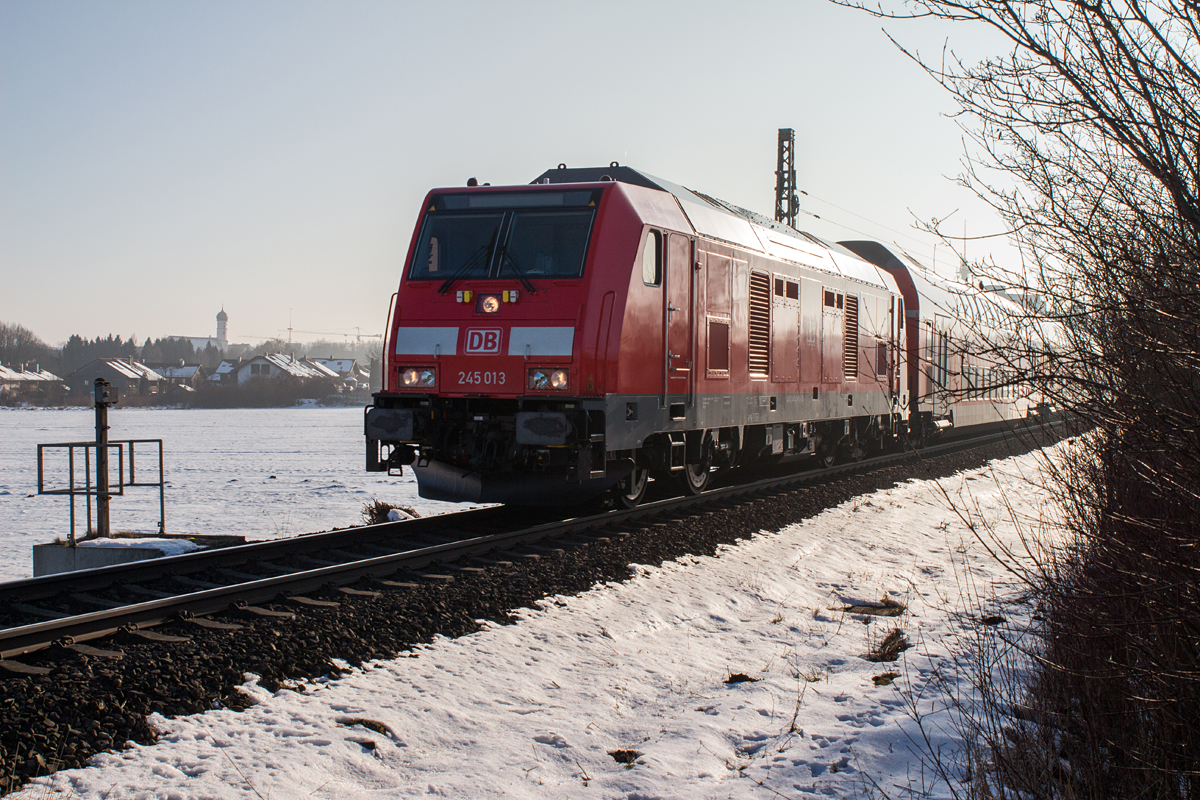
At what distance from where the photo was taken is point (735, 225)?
12016 millimetres

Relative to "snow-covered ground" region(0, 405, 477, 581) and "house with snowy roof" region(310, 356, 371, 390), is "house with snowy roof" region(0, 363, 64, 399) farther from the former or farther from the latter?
"snow-covered ground" region(0, 405, 477, 581)

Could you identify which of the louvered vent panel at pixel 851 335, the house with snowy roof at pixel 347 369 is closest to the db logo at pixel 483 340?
the louvered vent panel at pixel 851 335

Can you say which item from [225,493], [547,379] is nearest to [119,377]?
[225,493]

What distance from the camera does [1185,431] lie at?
10.4 feet

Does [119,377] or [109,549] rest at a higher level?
[119,377]

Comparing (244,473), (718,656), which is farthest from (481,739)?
(244,473)

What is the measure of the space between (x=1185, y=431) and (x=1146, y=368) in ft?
2.18

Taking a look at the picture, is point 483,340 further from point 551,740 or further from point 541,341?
point 551,740

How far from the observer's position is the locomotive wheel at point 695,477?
38.4 feet

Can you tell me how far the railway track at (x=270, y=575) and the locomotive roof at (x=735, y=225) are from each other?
3.45 meters

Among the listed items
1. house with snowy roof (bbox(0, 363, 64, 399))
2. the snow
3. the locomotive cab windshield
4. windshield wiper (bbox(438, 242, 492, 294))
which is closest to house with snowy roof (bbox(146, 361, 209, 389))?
house with snowy roof (bbox(0, 363, 64, 399))

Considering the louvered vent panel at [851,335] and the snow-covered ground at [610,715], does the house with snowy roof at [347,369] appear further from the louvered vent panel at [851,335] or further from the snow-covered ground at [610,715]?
the snow-covered ground at [610,715]

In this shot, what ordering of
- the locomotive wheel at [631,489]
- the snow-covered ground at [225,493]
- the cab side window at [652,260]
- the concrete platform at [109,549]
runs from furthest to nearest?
the snow-covered ground at [225,493], the locomotive wheel at [631,489], the cab side window at [652,260], the concrete platform at [109,549]

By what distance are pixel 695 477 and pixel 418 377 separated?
387 centimetres
